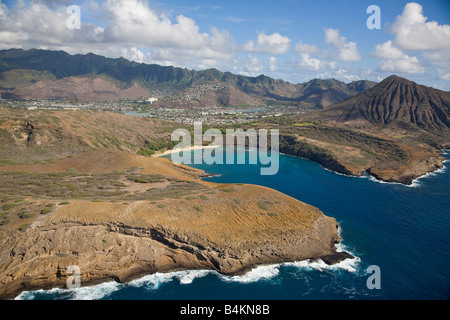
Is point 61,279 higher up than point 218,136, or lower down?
lower down

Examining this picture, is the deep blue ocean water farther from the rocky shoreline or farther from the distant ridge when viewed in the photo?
the distant ridge

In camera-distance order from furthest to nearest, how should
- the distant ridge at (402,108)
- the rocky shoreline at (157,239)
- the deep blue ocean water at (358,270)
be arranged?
the distant ridge at (402,108) < the rocky shoreline at (157,239) < the deep blue ocean water at (358,270)

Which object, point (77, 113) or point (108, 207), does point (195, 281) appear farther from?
point (77, 113)

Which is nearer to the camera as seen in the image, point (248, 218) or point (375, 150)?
point (248, 218)

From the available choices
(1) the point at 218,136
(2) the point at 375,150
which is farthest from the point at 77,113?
(2) the point at 375,150

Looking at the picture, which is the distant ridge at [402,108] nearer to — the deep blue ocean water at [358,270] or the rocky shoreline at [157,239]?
the deep blue ocean water at [358,270]

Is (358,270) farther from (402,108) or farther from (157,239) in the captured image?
(402,108)

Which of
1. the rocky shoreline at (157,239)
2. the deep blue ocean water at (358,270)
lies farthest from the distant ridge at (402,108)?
the rocky shoreline at (157,239)

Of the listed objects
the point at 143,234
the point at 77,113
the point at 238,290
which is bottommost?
the point at 238,290
